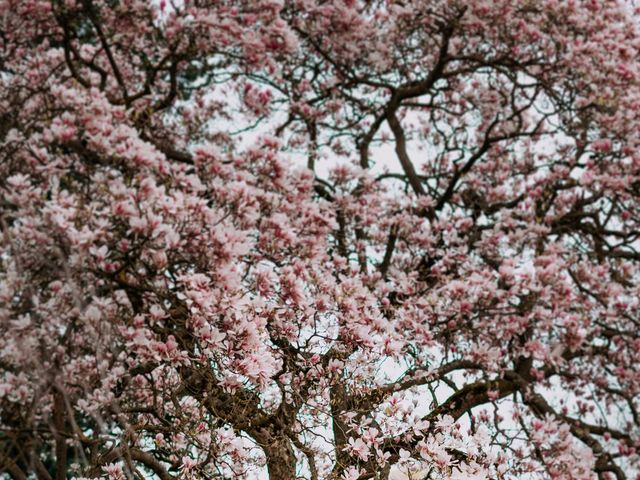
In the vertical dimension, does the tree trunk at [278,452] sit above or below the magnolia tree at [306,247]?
below

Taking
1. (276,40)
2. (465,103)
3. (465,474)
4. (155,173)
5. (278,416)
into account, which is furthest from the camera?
(465,103)

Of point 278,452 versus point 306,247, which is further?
point 306,247

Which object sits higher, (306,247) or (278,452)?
(306,247)

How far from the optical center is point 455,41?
28.1 feet

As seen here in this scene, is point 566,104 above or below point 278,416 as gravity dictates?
above

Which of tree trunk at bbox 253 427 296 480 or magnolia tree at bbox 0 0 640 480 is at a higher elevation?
magnolia tree at bbox 0 0 640 480

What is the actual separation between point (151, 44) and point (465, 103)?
150 inches

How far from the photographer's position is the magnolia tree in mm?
4090

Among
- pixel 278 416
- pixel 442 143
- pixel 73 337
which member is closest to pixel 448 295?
pixel 278 416

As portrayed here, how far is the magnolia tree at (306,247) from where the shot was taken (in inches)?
161

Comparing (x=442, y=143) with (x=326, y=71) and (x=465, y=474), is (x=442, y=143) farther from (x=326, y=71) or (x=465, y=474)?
(x=465, y=474)

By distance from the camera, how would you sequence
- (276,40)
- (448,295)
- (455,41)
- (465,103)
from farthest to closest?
(465,103) → (455,41) → (276,40) → (448,295)

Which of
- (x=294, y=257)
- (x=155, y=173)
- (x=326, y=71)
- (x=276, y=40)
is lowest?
(x=294, y=257)

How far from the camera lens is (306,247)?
5.56 metres
